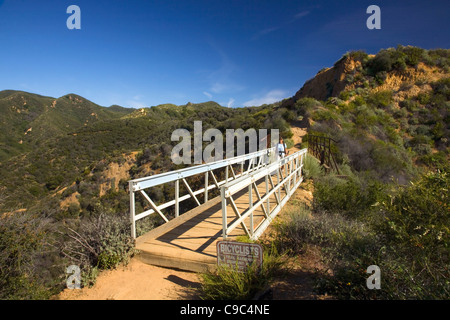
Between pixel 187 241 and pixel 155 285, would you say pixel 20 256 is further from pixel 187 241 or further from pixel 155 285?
pixel 187 241

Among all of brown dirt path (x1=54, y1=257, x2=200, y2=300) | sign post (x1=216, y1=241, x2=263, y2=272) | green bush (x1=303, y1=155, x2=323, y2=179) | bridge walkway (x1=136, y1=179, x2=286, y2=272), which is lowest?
brown dirt path (x1=54, y1=257, x2=200, y2=300)

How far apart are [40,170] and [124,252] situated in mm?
41448

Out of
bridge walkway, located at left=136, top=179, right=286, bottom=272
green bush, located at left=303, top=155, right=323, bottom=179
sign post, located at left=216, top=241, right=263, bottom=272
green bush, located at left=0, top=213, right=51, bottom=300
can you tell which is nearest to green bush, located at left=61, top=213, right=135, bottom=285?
bridge walkway, located at left=136, top=179, right=286, bottom=272

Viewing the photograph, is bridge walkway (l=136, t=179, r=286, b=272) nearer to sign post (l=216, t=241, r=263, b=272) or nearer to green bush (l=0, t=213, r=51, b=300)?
sign post (l=216, t=241, r=263, b=272)

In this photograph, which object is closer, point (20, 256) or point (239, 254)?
point (239, 254)

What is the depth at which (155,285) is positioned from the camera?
10.6 feet

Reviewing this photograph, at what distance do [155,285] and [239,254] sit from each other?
4.08 ft

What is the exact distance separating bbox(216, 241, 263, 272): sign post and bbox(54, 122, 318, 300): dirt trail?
452mm

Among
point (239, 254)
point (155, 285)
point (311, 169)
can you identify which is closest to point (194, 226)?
point (155, 285)

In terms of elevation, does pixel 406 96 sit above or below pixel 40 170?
above

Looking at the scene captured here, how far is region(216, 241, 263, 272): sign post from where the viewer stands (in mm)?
2797
